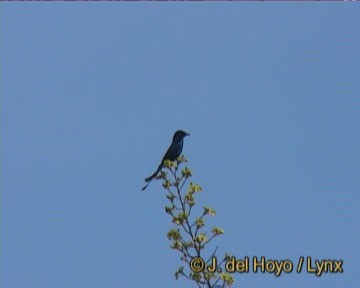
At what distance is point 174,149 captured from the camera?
6.55 metres

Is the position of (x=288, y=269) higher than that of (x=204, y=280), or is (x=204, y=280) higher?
(x=288, y=269)

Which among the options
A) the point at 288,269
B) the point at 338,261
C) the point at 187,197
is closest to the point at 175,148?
the point at 187,197

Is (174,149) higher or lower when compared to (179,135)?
lower

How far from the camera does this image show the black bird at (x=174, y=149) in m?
6.20

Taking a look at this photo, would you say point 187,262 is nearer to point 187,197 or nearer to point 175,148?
point 187,197

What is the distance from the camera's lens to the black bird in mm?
6203

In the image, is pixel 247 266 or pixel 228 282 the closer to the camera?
pixel 228 282

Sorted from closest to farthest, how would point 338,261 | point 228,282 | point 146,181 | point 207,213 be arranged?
point 228,282
point 207,213
point 146,181
point 338,261

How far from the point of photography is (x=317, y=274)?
23.2 feet

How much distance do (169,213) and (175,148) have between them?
1.41 meters

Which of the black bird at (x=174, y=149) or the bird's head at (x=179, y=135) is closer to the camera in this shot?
the black bird at (x=174, y=149)

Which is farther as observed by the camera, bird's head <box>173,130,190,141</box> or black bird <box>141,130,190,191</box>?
bird's head <box>173,130,190,141</box>

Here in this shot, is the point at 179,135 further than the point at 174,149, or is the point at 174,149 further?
the point at 179,135

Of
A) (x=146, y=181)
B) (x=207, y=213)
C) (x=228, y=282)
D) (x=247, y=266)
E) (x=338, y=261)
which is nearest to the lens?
(x=228, y=282)
